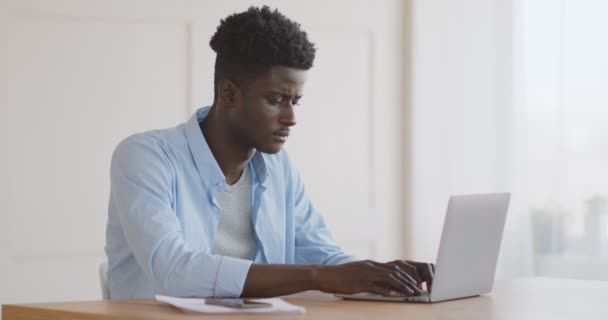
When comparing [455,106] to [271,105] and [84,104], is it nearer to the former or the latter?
[84,104]

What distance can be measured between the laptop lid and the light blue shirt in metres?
0.34

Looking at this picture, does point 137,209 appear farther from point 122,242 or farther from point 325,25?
point 325,25

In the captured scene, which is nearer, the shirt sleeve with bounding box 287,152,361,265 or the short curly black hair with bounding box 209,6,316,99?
the short curly black hair with bounding box 209,6,316,99

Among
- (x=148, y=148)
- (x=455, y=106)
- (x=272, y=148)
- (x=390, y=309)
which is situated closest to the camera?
(x=390, y=309)

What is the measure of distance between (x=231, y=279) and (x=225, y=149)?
50 cm

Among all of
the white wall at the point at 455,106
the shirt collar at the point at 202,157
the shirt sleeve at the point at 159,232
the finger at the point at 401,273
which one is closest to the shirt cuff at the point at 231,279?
the shirt sleeve at the point at 159,232

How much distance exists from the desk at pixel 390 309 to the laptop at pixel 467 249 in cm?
3

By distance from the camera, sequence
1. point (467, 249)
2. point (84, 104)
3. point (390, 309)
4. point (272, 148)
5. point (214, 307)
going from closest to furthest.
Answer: point (214, 307) < point (390, 309) < point (467, 249) < point (272, 148) < point (84, 104)

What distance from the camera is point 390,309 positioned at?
Result: 69.2 inches

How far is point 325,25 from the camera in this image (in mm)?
3945

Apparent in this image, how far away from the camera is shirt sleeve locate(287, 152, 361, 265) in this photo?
2348mm

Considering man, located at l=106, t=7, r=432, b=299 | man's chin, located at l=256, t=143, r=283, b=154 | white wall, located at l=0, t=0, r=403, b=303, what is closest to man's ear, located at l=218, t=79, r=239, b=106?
man, located at l=106, t=7, r=432, b=299

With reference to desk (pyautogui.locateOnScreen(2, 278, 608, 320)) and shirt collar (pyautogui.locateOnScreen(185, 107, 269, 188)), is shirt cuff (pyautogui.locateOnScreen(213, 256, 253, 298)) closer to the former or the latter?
desk (pyautogui.locateOnScreen(2, 278, 608, 320))

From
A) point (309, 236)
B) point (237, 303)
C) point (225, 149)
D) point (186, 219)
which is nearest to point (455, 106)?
point (309, 236)
